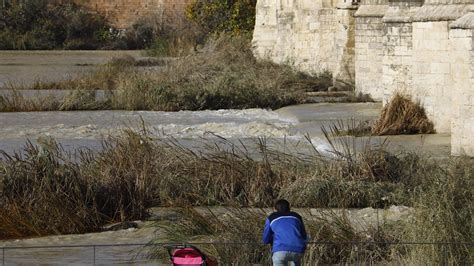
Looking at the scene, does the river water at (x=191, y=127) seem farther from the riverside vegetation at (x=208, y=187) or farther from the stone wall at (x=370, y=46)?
the stone wall at (x=370, y=46)

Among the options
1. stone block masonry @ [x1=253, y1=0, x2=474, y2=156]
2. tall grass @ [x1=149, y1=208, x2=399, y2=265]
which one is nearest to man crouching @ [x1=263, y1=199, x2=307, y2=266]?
tall grass @ [x1=149, y1=208, x2=399, y2=265]

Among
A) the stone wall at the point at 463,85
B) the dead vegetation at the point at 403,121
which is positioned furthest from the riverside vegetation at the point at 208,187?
the dead vegetation at the point at 403,121

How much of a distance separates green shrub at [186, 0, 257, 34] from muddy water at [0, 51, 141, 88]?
2.87 meters

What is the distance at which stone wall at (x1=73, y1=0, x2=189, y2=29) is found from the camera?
5638cm

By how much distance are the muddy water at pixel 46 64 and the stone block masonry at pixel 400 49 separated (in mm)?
6830

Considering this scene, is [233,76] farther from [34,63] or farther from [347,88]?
[34,63]

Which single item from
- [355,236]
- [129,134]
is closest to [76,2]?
[129,134]

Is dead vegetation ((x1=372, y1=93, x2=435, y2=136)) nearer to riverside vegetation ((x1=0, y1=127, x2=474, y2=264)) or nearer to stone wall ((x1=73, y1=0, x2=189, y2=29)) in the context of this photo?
riverside vegetation ((x1=0, y1=127, x2=474, y2=264))

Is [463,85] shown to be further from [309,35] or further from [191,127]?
[309,35]

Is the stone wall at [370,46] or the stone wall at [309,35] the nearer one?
the stone wall at [370,46]

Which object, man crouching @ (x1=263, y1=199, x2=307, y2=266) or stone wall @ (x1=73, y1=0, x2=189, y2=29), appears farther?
stone wall @ (x1=73, y1=0, x2=189, y2=29)

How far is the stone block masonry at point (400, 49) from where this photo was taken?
682 inches

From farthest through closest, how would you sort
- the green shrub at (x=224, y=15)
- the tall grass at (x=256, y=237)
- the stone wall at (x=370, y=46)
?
the green shrub at (x=224, y=15) → the stone wall at (x=370, y=46) → the tall grass at (x=256, y=237)

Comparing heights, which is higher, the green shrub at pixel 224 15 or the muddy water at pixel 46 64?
the green shrub at pixel 224 15
